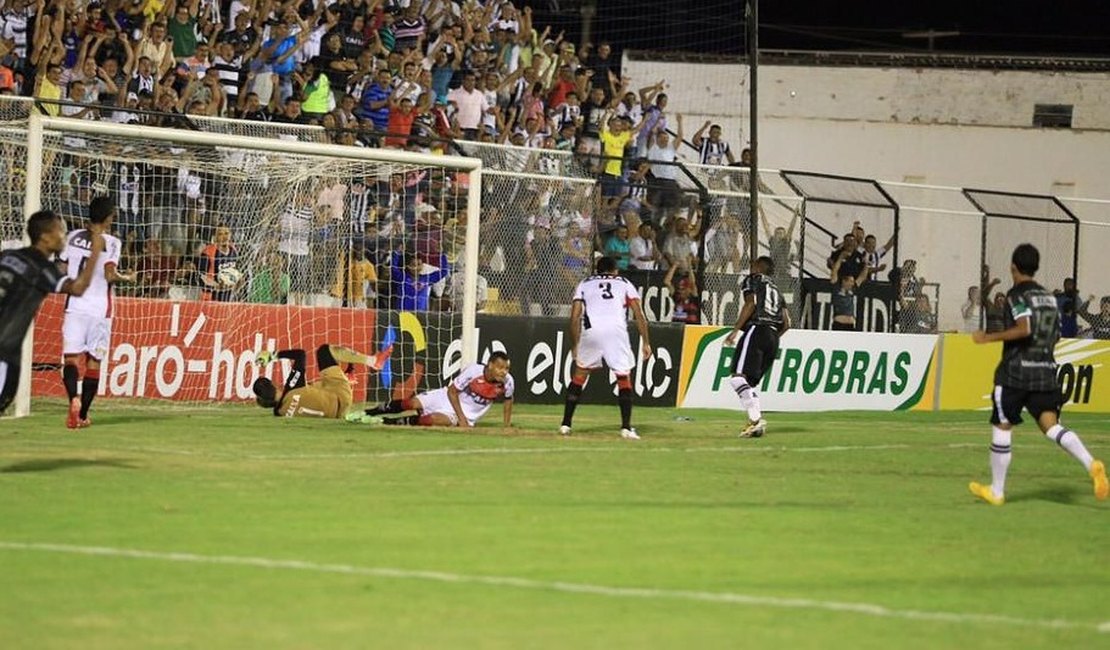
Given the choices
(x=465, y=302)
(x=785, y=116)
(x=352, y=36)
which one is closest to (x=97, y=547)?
(x=465, y=302)

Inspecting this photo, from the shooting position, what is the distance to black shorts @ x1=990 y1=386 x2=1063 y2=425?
46.2ft

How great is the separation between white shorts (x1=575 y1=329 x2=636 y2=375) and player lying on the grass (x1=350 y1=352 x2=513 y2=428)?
93 centimetres

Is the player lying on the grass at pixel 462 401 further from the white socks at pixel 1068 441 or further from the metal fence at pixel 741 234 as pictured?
the white socks at pixel 1068 441

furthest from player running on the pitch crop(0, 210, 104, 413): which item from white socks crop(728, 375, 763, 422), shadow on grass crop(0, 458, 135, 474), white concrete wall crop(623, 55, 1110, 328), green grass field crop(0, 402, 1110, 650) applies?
white concrete wall crop(623, 55, 1110, 328)

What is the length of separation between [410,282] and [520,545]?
550 inches

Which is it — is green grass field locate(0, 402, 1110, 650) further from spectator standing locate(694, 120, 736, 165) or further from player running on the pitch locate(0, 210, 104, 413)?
spectator standing locate(694, 120, 736, 165)

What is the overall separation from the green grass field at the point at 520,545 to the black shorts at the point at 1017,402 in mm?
748

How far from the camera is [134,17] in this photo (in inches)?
1007

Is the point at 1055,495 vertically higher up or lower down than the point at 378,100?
lower down

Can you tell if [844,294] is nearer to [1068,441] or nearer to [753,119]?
[753,119]

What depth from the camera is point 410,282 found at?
2456 centimetres

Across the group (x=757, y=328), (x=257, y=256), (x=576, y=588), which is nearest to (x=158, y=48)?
(x=257, y=256)

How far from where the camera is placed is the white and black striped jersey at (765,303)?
21.0m

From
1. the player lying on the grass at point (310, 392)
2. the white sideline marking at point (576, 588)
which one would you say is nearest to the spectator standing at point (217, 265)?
the player lying on the grass at point (310, 392)
